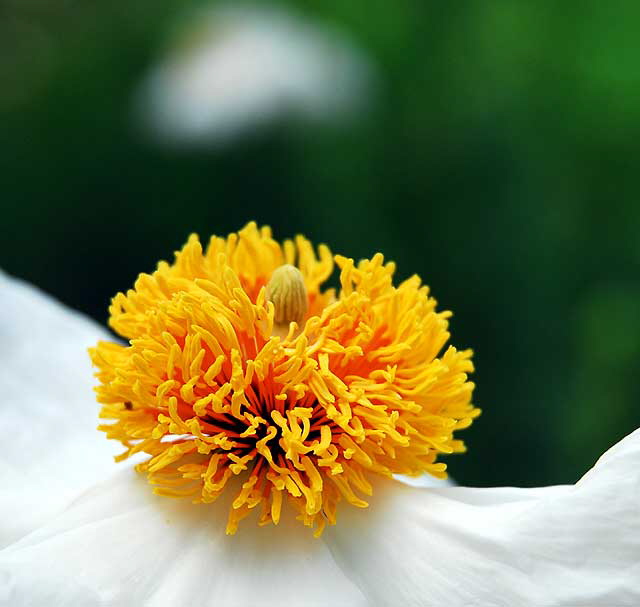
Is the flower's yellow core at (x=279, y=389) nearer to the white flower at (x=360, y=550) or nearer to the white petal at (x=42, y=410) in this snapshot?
the white flower at (x=360, y=550)

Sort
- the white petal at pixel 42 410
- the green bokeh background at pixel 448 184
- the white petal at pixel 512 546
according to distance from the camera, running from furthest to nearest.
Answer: the green bokeh background at pixel 448 184 → the white petal at pixel 42 410 → the white petal at pixel 512 546

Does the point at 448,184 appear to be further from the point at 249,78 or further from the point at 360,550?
the point at 360,550

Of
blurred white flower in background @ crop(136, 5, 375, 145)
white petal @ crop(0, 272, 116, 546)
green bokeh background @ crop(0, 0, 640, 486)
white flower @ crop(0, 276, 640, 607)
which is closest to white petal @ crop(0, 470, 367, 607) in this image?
white flower @ crop(0, 276, 640, 607)

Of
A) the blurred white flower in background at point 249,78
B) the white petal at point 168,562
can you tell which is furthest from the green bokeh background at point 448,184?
the white petal at point 168,562

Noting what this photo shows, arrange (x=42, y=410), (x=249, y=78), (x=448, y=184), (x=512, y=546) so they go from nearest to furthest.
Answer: (x=512, y=546) → (x=42, y=410) → (x=448, y=184) → (x=249, y=78)

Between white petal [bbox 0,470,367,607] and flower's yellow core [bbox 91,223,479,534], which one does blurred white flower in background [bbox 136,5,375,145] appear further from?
white petal [bbox 0,470,367,607]

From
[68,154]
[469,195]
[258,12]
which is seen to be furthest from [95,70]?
[469,195]

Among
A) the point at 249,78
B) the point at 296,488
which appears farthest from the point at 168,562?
the point at 249,78
